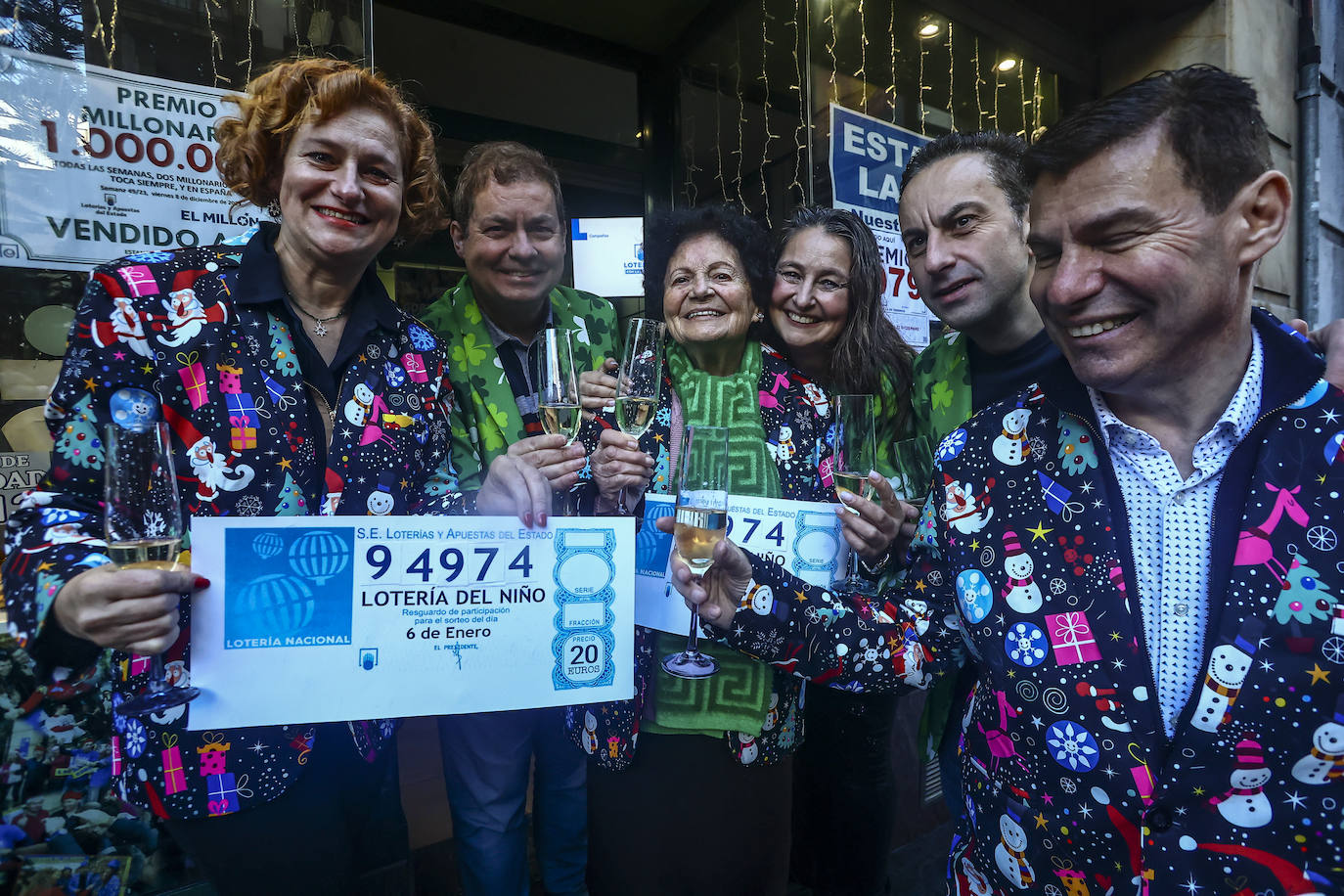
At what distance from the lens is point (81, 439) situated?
1449 mm

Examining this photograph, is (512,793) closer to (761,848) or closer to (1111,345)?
(761,848)

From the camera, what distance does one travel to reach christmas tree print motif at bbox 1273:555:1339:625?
1098mm

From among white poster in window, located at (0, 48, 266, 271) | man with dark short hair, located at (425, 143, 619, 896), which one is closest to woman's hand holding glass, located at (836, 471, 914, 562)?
man with dark short hair, located at (425, 143, 619, 896)

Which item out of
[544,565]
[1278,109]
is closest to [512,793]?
[544,565]

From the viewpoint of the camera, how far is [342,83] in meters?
1.79

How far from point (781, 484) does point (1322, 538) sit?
1.25m

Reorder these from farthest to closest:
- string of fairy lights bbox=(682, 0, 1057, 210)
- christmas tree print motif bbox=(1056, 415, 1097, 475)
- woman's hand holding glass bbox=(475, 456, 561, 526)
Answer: string of fairy lights bbox=(682, 0, 1057, 210) → woman's hand holding glass bbox=(475, 456, 561, 526) → christmas tree print motif bbox=(1056, 415, 1097, 475)

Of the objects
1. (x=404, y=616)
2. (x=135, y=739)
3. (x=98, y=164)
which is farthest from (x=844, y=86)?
(x=135, y=739)

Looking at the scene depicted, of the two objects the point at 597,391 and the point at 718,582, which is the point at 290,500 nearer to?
A: the point at 597,391

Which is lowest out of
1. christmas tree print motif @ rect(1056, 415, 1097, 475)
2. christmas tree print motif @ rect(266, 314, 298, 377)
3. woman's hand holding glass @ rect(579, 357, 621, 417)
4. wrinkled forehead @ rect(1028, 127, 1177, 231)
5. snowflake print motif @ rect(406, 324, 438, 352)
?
christmas tree print motif @ rect(1056, 415, 1097, 475)

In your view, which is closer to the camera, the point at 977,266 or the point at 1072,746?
the point at 1072,746

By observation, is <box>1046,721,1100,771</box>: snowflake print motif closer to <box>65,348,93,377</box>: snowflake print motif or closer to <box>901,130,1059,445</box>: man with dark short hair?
<box>901,130,1059,445</box>: man with dark short hair

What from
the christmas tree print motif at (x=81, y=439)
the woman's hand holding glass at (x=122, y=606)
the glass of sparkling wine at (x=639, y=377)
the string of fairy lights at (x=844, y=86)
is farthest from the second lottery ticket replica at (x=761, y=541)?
the string of fairy lights at (x=844, y=86)

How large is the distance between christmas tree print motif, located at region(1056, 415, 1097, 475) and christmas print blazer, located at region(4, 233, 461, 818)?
1.61m
